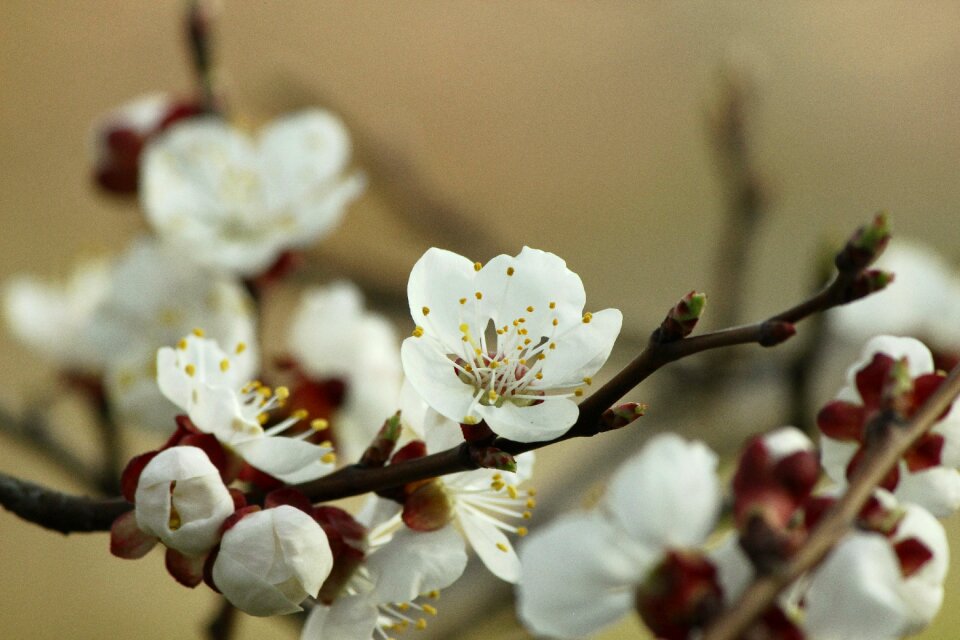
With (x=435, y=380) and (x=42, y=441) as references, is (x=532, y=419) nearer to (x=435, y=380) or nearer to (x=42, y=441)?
(x=435, y=380)

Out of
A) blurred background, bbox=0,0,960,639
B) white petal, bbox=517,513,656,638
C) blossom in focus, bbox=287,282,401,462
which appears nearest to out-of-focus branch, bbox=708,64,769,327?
blossom in focus, bbox=287,282,401,462

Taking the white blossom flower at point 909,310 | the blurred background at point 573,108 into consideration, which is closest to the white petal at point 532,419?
the white blossom flower at point 909,310

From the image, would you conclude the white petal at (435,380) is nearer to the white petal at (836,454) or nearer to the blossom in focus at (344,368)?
the white petal at (836,454)

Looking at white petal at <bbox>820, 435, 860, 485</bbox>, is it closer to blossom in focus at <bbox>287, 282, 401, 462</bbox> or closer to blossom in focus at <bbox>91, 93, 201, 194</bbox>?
blossom in focus at <bbox>287, 282, 401, 462</bbox>

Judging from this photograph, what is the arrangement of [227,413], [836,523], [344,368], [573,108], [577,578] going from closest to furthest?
[836,523]
[227,413]
[577,578]
[344,368]
[573,108]

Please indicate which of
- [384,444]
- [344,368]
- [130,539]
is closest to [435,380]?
[384,444]

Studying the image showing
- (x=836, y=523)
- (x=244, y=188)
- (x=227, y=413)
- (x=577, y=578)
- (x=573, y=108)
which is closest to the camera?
(x=836, y=523)

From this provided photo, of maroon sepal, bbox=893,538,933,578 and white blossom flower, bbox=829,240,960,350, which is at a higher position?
maroon sepal, bbox=893,538,933,578
